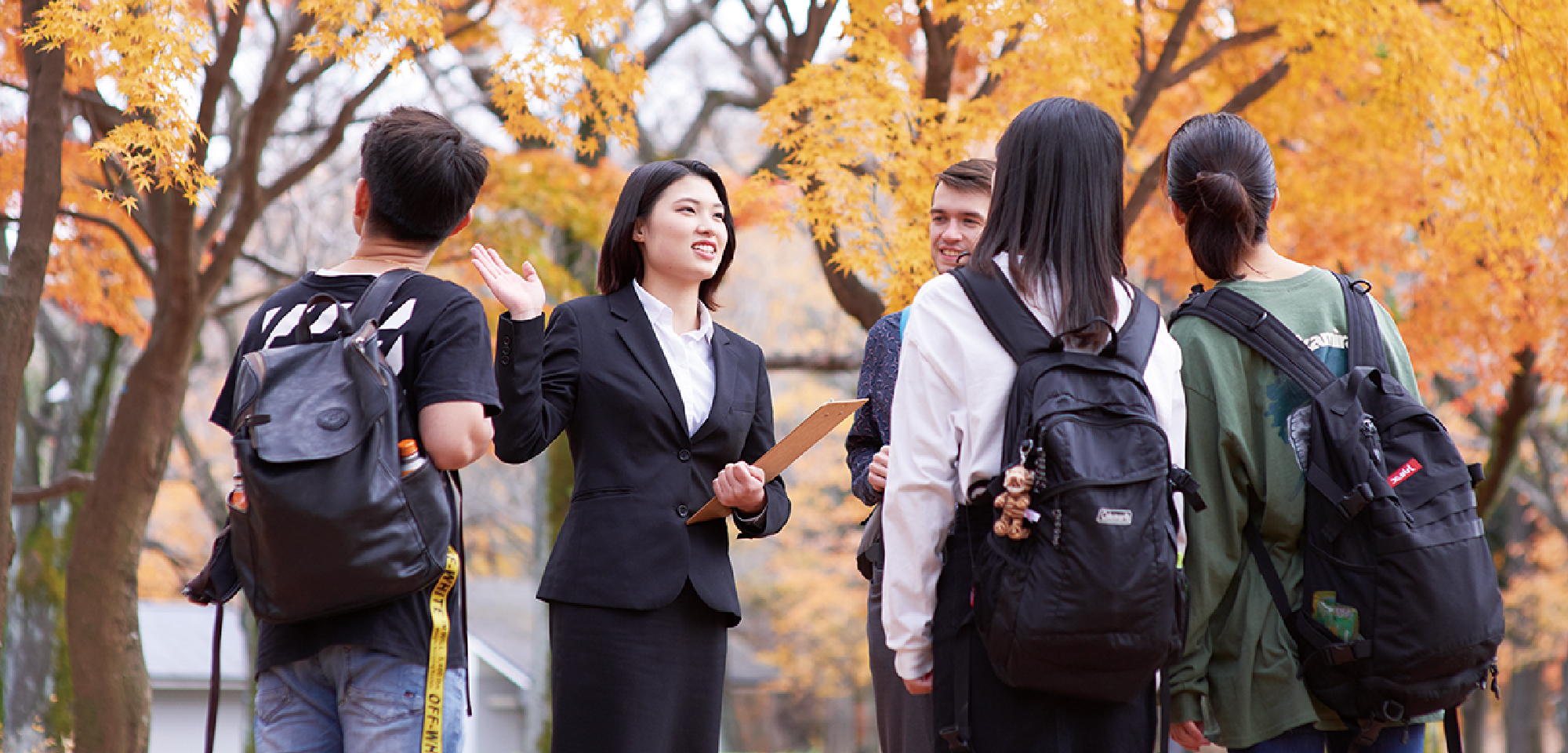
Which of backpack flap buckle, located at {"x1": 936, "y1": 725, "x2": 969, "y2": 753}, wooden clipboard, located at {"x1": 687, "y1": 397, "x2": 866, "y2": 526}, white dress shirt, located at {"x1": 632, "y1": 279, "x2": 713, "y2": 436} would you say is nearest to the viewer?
backpack flap buckle, located at {"x1": 936, "y1": 725, "x2": 969, "y2": 753}

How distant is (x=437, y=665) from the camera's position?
7.20 ft

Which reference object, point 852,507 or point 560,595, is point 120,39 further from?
point 852,507

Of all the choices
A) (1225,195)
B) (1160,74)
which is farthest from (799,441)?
(1160,74)

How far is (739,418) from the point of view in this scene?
2957mm

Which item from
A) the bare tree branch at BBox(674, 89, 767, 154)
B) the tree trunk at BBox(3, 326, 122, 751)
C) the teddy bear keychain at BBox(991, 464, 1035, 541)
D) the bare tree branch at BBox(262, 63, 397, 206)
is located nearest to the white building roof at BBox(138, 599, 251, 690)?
the tree trunk at BBox(3, 326, 122, 751)

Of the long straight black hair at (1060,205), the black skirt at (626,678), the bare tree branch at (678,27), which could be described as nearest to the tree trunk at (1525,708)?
the bare tree branch at (678,27)

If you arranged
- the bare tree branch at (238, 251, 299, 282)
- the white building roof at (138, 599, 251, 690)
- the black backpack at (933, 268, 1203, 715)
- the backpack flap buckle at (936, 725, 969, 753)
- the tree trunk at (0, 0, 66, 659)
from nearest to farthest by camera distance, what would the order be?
the black backpack at (933, 268, 1203, 715) → the backpack flap buckle at (936, 725, 969, 753) → the tree trunk at (0, 0, 66, 659) → the bare tree branch at (238, 251, 299, 282) → the white building roof at (138, 599, 251, 690)

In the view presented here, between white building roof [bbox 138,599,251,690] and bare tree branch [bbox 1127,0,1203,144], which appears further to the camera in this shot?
white building roof [bbox 138,599,251,690]

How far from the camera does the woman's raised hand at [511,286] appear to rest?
2.51 metres

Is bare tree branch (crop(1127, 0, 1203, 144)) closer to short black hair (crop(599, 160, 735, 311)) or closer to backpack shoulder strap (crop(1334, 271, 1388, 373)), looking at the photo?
short black hair (crop(599, 160, 735, 311))

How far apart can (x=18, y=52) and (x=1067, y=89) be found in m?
4.96

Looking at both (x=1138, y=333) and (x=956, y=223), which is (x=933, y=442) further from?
(x=956, y=223)

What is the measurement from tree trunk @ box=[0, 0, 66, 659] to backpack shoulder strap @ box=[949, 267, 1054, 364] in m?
3.35

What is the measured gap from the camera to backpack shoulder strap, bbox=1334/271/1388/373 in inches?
91.5
